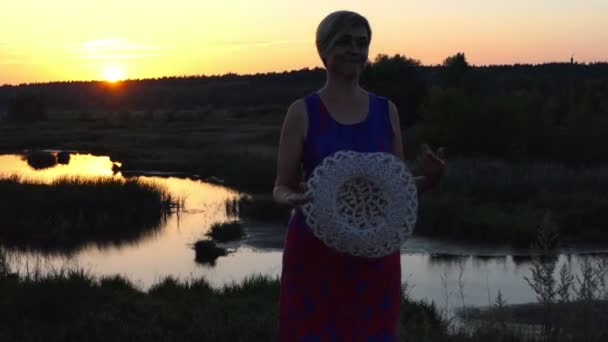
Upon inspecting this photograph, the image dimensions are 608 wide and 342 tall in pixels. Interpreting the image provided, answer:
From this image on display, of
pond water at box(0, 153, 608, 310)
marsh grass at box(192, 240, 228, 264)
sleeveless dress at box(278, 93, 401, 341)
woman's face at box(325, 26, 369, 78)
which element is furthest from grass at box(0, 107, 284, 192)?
woman's face at box(325, 26, 369, 78)

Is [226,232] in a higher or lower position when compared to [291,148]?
lower

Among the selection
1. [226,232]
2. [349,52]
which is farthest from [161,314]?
[226,232]

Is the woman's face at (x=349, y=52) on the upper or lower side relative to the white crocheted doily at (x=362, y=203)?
upper

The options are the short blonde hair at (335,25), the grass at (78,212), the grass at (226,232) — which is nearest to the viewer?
the short blonde hair at (335,25)

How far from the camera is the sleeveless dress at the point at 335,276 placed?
2.82 meters

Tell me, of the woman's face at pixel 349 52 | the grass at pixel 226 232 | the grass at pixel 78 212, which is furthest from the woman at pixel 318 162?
the grass at pixel 78 212

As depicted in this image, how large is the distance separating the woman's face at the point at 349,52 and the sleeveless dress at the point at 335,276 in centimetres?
13

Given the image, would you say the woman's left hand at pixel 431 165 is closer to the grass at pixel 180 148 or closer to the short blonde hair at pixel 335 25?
the short blonde hair at pixel 335 25

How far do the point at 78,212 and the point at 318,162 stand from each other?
15397mm

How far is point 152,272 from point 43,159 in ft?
62.8

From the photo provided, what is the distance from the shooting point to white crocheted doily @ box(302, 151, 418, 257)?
8.73 feet

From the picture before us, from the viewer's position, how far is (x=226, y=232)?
1554cm

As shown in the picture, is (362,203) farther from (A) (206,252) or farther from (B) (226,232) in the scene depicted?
(B) (226,232)

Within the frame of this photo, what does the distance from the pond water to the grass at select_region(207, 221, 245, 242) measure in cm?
21
